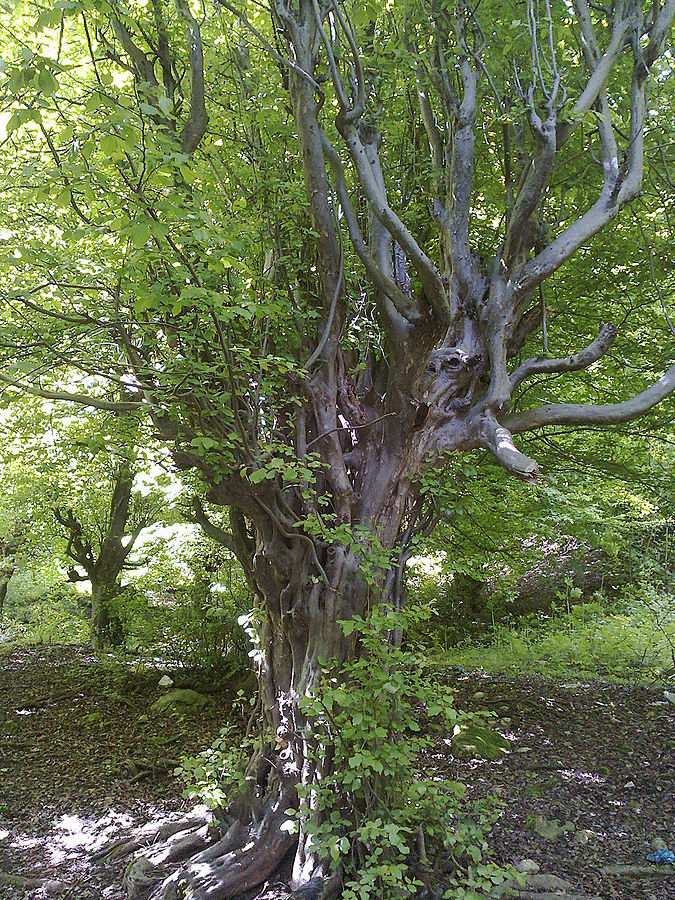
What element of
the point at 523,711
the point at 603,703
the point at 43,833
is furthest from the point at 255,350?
the point at 603,703

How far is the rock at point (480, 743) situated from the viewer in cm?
531

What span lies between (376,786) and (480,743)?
6.86ft

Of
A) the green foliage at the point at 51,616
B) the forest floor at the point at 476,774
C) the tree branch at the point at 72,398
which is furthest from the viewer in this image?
the green foliage at the point at 51,616

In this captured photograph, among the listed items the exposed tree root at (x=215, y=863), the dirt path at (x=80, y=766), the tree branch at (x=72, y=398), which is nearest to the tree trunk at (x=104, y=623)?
the dirt path at (x=80, y=766)

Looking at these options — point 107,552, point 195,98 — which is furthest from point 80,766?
point 195,98

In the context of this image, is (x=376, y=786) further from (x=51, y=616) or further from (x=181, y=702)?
(x=51, y=616)

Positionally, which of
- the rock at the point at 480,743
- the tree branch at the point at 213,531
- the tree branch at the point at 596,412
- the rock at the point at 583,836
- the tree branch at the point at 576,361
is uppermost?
the tree branch at the point at 576,361

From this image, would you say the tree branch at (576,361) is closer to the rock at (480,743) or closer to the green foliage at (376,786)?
the green foliage at (376,786)

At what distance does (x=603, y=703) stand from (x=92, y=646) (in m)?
7.46

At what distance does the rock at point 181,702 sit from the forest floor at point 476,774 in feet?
0.40

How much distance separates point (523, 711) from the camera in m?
6.23

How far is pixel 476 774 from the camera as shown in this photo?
496 centimetres

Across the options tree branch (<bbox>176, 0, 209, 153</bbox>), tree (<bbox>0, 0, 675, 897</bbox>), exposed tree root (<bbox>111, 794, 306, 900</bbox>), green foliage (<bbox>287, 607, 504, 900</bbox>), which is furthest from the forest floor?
tree branch (<bbox>176, 0, 209, 153</bbox>)

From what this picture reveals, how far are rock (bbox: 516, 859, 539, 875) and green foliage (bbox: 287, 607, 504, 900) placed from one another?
0.28m
